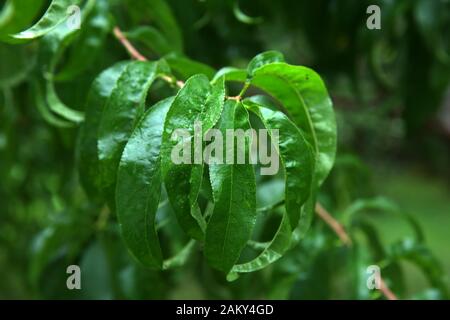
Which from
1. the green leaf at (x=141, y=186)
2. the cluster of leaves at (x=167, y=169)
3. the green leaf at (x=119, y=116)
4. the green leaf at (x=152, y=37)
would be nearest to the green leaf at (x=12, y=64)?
the cluster of leaves at (x=167, y=169)

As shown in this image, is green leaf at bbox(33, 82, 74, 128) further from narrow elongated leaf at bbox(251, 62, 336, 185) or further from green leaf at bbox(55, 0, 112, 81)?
narrow elongated leaf at bbox(251, 62, 336, 185)

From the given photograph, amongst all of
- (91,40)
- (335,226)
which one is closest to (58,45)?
(91,40)

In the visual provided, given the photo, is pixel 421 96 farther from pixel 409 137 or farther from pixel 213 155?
pixel 213 155

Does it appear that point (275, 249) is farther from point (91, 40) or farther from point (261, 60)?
point (91, 40)

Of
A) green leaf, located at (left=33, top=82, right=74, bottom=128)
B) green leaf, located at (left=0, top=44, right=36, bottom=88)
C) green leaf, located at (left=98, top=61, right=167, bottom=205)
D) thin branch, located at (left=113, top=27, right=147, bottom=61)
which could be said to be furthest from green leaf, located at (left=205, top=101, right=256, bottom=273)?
green leaf, located at (left=0, top=44, right=36, bottom=88)

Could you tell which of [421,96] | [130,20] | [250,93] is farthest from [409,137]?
[130,20]

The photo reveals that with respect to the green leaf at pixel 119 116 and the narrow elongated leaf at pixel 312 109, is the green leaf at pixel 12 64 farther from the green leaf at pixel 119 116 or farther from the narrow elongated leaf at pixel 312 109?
the narrow elongated leaf at pixel 312 109
